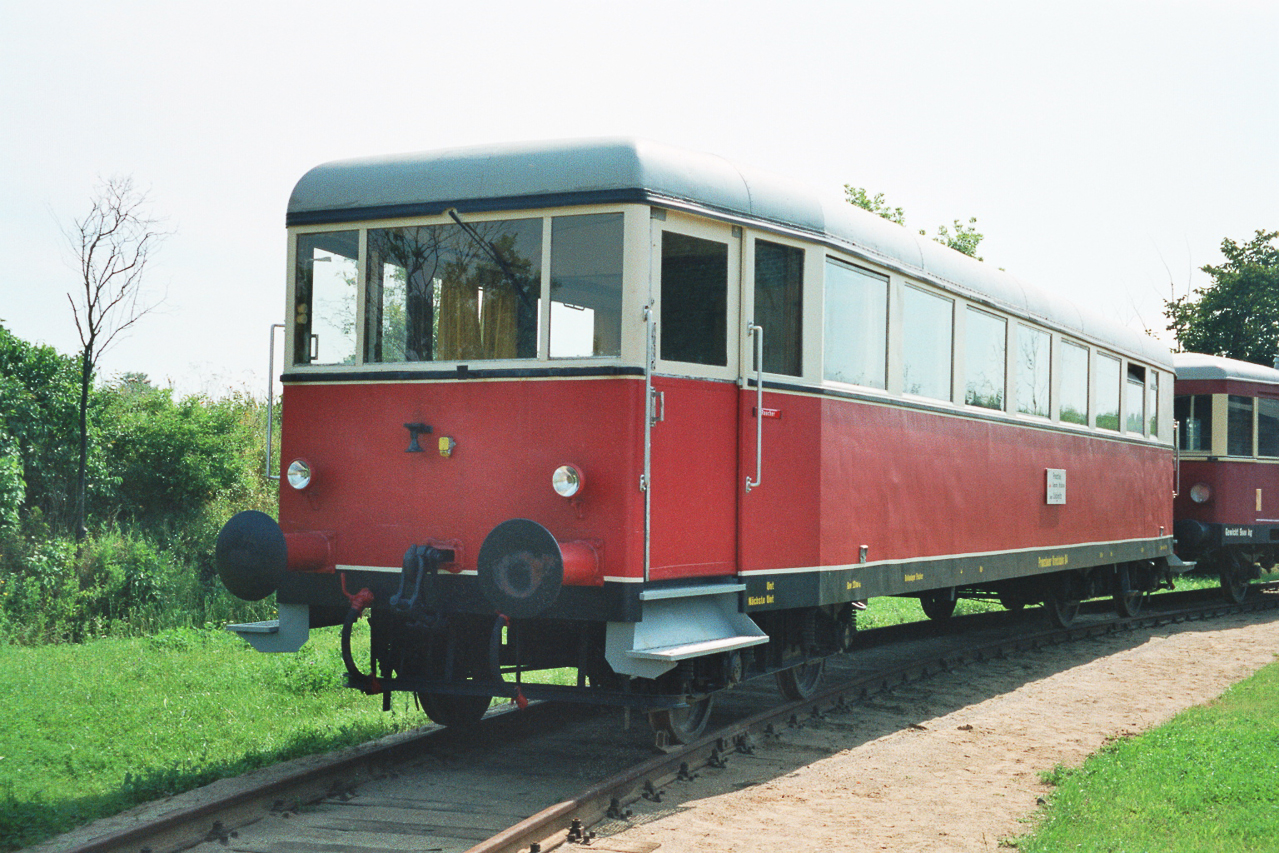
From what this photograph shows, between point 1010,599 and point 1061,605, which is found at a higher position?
point 1010,599

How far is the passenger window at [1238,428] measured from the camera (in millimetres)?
17047

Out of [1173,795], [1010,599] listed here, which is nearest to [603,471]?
[1173,795]

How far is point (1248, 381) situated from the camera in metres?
17.3

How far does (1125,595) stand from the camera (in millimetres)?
14742

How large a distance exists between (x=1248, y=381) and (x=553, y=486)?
1404 cm

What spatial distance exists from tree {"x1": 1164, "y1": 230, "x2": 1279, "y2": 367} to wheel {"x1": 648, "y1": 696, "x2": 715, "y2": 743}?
A: 29004 mm

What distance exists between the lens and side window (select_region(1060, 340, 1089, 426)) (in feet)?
38.6

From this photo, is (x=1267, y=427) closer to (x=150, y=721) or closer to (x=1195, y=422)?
(x=1195, y=422)

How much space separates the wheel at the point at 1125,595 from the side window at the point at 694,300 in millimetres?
9352

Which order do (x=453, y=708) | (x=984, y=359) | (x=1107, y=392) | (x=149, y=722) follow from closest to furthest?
(x=453, y=708), (x=149, y=722), (x=984, y=359), (x=1107, y=392)

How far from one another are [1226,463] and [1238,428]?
0.55 metres

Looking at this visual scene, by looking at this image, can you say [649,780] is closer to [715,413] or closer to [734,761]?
[734,761]

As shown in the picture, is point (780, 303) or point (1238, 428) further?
point (1238, 428)

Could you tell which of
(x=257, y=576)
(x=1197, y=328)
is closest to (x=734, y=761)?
(x=257, y=576)
